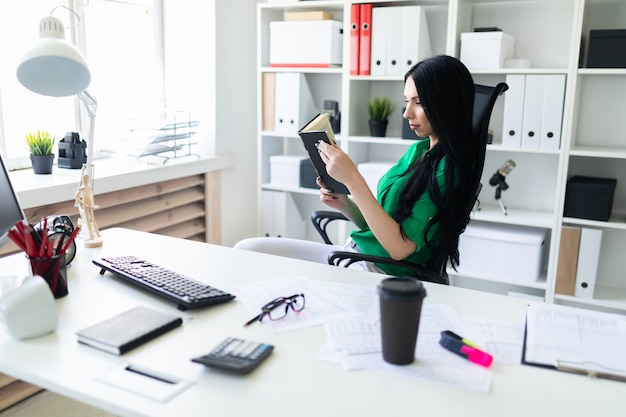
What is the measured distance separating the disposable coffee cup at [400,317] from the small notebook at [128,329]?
45 centimetres

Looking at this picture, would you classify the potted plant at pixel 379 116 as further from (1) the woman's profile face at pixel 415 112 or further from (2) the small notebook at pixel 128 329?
(2) the small notebook at pixel 128 329

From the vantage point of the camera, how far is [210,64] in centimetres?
334

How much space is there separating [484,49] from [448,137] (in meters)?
→ 1.28

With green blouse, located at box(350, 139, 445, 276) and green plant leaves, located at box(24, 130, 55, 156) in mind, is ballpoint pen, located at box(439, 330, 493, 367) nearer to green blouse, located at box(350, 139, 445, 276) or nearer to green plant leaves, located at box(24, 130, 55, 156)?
green blouse, located at box(350, 139, 445, 276)

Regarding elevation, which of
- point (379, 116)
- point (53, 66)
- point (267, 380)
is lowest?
point (267, 380)

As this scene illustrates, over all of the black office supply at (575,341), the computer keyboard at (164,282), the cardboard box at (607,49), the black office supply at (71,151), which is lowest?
the black office supply at (575,341)

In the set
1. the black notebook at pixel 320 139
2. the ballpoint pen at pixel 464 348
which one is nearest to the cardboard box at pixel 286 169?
the black notebook at pixel 320 139

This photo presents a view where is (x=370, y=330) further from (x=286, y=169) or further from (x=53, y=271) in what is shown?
(x=286, y=169)

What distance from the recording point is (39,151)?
253 centimetres

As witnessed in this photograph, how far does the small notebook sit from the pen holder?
216 millimetres

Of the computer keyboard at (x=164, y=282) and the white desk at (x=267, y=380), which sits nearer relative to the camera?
the white desk at (x=267, y=380)

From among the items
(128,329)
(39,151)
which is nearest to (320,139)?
(128,329)

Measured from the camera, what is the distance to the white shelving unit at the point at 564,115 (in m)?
2.78

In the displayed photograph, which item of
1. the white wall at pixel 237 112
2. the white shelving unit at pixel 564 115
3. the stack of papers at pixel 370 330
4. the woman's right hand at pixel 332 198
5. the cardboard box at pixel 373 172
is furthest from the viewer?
the white wall at pixel 237 112
